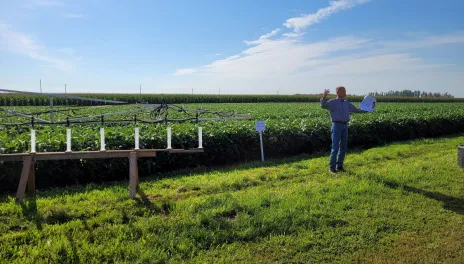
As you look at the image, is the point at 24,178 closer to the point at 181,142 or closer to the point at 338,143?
the point at 181,142

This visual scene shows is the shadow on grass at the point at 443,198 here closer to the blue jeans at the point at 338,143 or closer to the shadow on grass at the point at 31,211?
the blue jeans at the point at 338,143

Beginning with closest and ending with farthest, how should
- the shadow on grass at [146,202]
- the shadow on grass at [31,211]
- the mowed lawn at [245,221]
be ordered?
the mowed lawn at [245,221] < the shadow on grass at [31,211] < the shadow on grass at [146,202]

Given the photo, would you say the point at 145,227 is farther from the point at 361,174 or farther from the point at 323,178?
the point at 361,174

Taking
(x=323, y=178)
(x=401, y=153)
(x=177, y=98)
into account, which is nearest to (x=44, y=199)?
(x=323, y=178)

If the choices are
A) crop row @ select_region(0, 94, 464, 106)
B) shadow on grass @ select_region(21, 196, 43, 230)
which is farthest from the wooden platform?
crop row @ select_region(0, 94, 464, 106)

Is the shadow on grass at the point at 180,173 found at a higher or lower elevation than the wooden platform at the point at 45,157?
lower

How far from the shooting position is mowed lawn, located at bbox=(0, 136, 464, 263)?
12.2ft

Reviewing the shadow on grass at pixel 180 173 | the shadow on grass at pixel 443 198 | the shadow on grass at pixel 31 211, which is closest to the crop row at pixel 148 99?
the shadow on grass at pixel 180 173

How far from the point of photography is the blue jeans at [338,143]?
24.3ft

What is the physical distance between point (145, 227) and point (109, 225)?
0.46 metres

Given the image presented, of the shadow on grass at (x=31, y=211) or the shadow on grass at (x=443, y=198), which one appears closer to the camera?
the shadow on grass at (x=31, y=211)

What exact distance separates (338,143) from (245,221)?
380cm

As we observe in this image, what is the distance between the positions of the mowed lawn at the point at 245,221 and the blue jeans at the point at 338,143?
69 cm

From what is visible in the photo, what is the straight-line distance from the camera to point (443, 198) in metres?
5.67
